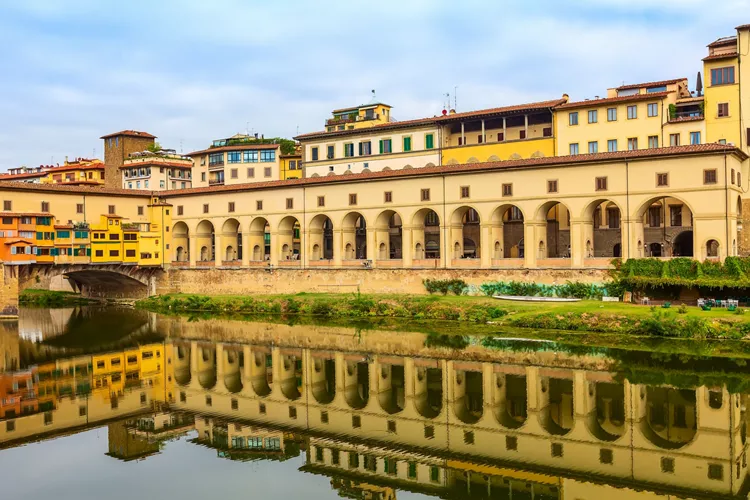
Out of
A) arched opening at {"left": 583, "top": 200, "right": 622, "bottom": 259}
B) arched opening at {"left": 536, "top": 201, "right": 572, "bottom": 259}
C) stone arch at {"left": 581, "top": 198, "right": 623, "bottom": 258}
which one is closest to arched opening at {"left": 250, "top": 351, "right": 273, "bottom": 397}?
arched opening at {"left": 536, "top": 201, "right": 572, "bottom": 259}

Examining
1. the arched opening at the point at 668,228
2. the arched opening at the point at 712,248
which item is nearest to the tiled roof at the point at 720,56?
the arched opening at the point at 668,228

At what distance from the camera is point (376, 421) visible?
23.6 metres

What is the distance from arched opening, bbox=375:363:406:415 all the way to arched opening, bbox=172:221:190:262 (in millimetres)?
37609

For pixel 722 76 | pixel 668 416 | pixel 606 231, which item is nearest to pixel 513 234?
pixel 606 231

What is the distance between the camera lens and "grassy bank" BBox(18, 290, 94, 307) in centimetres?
6384

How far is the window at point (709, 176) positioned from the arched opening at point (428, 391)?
21.6 m

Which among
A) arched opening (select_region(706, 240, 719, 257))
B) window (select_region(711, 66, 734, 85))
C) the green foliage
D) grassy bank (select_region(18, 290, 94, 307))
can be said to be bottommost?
grassy bank (select_region(18, 290, 94, 307))

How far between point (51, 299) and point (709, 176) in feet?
184

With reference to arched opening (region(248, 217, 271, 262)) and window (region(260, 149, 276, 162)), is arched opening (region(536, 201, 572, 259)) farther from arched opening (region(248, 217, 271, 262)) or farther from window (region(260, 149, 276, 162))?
window (region(260, 149, 276, 162))

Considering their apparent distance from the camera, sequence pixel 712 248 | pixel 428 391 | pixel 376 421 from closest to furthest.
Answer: pixel 376 421 < pixel 428 391 < pixel 712 248

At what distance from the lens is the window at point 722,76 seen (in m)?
46.9

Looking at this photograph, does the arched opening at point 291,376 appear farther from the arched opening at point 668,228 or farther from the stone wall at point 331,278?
the arched opening at point 668,228

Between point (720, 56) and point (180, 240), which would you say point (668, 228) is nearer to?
point (720, 56)

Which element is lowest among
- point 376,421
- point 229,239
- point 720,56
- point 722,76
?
point 376,421
